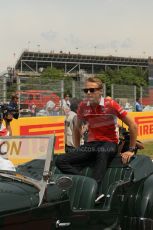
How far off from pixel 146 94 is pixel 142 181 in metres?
19.2

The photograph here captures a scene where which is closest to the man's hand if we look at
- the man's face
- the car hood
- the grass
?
the man's face

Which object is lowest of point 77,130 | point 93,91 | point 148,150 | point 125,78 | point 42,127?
point 148,150

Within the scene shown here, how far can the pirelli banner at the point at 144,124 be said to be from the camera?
20438mm

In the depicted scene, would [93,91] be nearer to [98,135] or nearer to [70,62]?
[98,135]

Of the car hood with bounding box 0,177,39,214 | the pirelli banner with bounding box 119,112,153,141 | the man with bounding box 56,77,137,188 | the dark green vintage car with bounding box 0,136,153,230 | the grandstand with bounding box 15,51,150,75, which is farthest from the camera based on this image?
the grandstand with bounding box 15,51,150,75

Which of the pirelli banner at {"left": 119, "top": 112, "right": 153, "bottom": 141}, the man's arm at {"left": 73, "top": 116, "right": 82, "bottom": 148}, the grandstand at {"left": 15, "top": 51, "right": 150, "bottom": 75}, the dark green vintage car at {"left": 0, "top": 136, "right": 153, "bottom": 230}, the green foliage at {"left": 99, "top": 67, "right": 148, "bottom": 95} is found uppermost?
the grandstand at {"left": 15, "top": 51, "right": 150, "bottom": 75}

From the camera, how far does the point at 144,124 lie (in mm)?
20875

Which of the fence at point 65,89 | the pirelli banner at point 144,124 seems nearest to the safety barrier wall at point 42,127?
the fence at point 65,89

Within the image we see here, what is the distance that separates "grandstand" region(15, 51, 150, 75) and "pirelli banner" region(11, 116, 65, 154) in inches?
4684

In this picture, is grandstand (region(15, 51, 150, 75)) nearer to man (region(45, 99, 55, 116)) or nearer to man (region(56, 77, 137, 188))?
man (region(45, 99, 55, 116))

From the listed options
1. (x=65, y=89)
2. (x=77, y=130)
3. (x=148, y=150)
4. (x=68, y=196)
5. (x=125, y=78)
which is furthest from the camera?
(x=125, y=78)

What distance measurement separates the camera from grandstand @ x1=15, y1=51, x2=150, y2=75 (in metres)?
138

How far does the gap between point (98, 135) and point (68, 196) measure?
4.33 feet

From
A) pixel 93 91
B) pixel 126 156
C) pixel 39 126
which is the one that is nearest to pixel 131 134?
pixel 126 156
